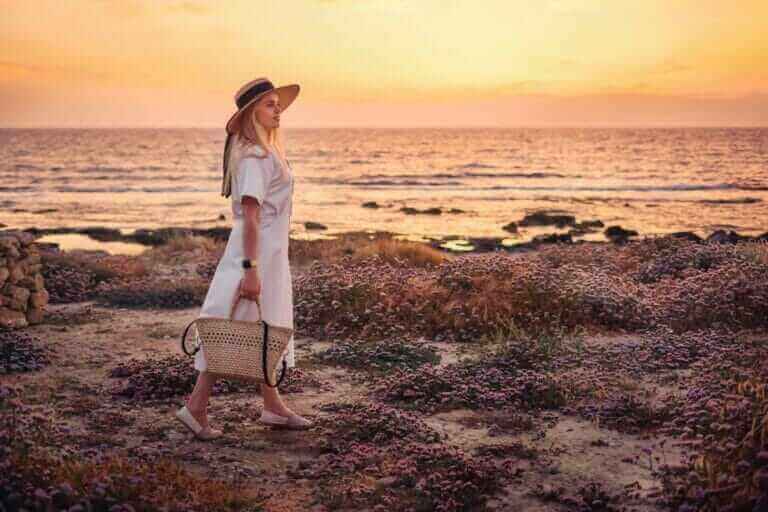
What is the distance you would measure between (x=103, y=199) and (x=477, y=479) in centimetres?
4519

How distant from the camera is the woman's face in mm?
6485

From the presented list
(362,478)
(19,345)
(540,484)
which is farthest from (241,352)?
(19,345)

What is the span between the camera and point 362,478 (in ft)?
19.5

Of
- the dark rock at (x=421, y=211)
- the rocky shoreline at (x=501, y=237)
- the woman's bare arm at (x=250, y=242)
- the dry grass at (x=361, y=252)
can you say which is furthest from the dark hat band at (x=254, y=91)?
the dark rock at (x=421, y=211)

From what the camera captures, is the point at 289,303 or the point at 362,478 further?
the point at 289,303

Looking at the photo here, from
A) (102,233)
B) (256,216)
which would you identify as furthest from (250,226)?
(102,233)

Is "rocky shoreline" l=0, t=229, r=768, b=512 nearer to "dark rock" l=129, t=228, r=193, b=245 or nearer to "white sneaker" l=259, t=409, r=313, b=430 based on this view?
"white sneaker" l=259, t=409, r=313, b=430

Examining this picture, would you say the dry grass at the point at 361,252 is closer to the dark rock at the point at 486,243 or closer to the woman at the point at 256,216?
the dark rock at the point at 486,243

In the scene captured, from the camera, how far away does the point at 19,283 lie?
1172 centimetres

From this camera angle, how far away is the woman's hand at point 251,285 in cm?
625

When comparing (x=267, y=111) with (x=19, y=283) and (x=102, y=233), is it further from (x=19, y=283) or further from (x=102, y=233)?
(x=102, y=233)

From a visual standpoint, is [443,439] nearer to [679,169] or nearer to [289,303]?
[289,303]

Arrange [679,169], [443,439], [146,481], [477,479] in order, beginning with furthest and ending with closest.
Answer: [679,169] → [443,439] → [477,479] → [146,481]

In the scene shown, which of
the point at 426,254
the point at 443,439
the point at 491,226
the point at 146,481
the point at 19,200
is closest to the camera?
the point at 146,481
